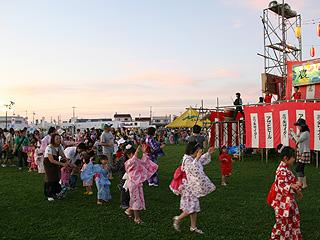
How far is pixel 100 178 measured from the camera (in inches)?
316

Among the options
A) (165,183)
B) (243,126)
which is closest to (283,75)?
(243,126)

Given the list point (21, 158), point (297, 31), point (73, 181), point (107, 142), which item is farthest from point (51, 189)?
point (297, 31)

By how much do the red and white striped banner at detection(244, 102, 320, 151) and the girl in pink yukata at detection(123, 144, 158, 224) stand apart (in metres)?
9.28

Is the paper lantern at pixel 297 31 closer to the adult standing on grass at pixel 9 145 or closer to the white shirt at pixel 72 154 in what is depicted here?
the white shirt at pixel 72 154

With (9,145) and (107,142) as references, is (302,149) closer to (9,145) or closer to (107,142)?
(107,142)

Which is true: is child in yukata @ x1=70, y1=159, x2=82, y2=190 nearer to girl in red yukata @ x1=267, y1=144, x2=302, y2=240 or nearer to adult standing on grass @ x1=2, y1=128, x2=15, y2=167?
girl in red yukata @ x1=267, y1=144, x2=302, y2=240

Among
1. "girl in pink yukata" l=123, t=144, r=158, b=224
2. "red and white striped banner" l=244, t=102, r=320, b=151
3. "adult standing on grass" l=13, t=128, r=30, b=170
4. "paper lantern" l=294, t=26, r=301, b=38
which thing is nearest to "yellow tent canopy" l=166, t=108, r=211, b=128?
"paper lantern" l=294, t=26, r=301, b=38

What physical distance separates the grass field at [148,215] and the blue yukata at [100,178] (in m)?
0.24

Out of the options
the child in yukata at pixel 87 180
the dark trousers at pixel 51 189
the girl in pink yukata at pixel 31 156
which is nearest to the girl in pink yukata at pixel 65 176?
the child in yukata at pixel 87 180

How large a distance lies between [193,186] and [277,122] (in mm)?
10539

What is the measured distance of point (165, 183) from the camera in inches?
414

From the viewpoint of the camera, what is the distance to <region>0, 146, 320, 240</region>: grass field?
5605 mm

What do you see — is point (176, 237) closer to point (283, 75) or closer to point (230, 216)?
point (230, 216)

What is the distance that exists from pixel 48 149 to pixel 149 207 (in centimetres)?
264
